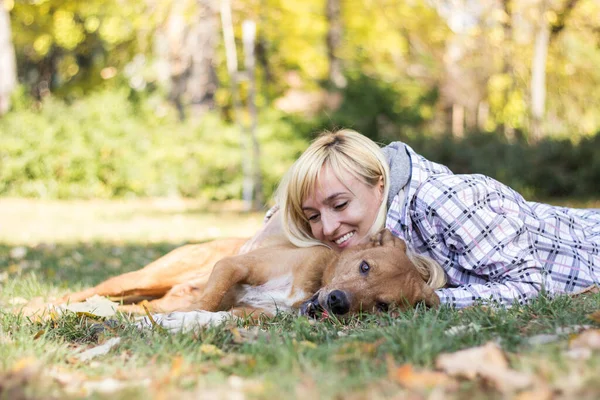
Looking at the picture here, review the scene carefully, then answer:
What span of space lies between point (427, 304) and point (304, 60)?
74.1 feet

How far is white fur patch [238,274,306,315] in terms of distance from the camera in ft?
14.9

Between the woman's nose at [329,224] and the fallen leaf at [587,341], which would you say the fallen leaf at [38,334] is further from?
the fallen leaf at [587,341]

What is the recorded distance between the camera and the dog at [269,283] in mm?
3904

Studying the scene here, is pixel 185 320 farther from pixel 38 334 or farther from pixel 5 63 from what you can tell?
pixel 5 63

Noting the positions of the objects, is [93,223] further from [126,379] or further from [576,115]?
[576,115]

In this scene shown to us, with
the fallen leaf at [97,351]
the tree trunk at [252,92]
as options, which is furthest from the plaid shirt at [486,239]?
the tree trunk at [252,92]

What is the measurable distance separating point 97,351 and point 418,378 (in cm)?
161

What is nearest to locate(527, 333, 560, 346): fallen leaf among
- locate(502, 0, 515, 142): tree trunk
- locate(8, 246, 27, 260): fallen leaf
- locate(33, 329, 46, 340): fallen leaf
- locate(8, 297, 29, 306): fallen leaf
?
locate(33, 329, 46, 340): fallen leaf

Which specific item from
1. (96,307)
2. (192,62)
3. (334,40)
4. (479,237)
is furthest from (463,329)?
(334,40)

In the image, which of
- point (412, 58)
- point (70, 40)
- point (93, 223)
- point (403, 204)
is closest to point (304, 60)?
point (412, 58)

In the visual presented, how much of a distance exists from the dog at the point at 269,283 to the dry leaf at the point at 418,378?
134 centimetres

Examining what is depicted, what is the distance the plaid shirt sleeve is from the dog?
26cm

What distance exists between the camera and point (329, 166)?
Result: 466 centimetres

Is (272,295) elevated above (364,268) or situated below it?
below
